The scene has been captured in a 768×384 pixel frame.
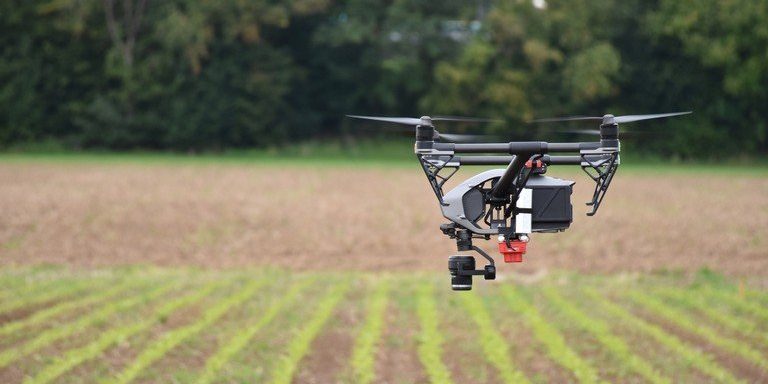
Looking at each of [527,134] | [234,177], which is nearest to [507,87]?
[234,177]

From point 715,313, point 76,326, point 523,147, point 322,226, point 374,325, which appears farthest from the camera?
point 322,226

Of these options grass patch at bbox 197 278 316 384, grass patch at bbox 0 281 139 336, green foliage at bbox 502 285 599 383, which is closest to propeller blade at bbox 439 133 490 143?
grass patch at bbox 197 278 316 384

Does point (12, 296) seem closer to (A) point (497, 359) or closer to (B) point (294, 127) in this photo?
(A) point (497, 359)

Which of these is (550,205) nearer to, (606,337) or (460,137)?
(460,137)

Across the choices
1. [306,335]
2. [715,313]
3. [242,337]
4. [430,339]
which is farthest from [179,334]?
[715,313]

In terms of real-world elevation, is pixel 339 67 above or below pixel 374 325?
above

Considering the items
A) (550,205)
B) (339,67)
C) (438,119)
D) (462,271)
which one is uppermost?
(339,67)

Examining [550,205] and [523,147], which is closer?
[523,147]
